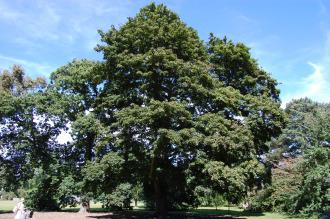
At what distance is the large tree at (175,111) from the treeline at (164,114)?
7cm

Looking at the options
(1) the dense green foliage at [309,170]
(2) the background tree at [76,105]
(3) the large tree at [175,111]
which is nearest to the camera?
(1) the dense green foliage at [309,170]

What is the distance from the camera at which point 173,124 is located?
25953 millimetres

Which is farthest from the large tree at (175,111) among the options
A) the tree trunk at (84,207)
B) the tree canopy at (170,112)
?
the tree trunk at (84,207)

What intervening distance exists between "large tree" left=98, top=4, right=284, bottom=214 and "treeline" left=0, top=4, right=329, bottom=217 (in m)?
0.07

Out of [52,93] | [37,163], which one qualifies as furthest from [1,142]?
[52,93]

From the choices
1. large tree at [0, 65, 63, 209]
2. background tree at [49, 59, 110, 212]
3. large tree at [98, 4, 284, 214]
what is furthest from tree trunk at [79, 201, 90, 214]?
large tree at [98, 4, 284, 214]

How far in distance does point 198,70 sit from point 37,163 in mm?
19875

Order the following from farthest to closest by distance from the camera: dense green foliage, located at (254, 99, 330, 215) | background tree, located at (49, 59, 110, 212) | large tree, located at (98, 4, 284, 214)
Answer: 1. background tree, located at (49, 59, 110, 212)
2. large tree, located at (98, 4, 284, 214)
3. dense green foliage, located at (254, 99, 330, 215)

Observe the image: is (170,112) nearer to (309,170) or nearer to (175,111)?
(175,111)

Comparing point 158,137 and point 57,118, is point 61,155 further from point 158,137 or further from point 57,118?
point 158,137

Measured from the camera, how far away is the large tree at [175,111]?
24719mm

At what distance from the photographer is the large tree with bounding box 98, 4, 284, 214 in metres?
24.7

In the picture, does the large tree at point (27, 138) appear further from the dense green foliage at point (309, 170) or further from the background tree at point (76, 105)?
the dense green foliage at point (309, 170)

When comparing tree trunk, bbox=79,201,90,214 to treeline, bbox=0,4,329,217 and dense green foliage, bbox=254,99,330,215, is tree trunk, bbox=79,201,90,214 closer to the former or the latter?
treeline, bbox=0,4,329,217
